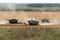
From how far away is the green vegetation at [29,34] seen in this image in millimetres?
15360

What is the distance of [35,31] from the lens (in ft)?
52.1

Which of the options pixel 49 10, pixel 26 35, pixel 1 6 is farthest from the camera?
pixel 49 10

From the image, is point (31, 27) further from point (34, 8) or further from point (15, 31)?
point (34, 8)

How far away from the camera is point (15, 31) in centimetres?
1572

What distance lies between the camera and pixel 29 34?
51.0ft

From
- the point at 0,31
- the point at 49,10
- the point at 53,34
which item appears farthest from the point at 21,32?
the point at 49,10

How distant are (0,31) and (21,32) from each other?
1823 millimetres

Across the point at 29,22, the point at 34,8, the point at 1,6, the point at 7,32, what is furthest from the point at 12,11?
the point at 7,32

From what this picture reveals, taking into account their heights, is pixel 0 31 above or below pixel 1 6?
below

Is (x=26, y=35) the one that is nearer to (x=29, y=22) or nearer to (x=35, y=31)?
(x=35, y=31)

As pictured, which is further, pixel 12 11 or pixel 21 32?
pixel 12 11

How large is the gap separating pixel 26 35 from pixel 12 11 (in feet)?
30.3

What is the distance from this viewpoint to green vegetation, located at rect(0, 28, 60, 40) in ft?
50.4

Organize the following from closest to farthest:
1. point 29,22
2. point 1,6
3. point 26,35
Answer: point 26,35
point 29,22
point 1,6
